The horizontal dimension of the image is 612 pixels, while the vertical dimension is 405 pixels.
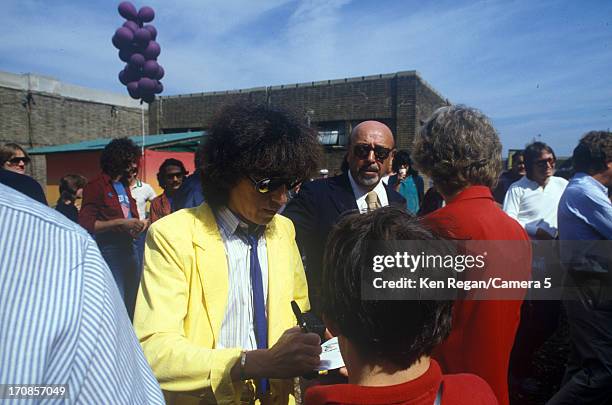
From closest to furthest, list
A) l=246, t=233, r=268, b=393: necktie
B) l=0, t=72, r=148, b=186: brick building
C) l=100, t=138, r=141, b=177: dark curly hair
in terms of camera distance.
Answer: l=246, t=233, r=268, b=393: necktie → l=100, t=138, r=141, b=177: dark curly hair → l=0, t=72, r=148, b=186: brick building

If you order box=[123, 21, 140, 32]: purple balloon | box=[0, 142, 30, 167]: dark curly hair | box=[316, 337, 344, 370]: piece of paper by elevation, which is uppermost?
box=[123, 21, 140, 32]: purple balloon

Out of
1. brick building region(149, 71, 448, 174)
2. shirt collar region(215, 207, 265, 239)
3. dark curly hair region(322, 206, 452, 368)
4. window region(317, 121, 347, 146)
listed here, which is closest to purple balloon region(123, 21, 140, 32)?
Result: shirt collar region(215, 207, 265, 239)

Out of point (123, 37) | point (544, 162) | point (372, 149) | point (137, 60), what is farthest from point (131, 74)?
point (544, 162)

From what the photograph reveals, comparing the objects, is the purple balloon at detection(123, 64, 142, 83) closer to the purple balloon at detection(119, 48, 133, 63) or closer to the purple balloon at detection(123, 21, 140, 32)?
the purple balloon at detection(119, 48, 133, 63)

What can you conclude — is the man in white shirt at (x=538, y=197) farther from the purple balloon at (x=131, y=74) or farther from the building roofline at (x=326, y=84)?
the building roofline at (x=326, y=84)

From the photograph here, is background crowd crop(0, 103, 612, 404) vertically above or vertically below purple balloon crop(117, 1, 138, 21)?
below

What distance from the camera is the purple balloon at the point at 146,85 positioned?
7.15 metres

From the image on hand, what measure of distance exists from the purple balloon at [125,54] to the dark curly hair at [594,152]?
7.00 meters

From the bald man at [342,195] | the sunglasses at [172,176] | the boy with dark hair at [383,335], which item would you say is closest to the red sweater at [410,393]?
the boy with dark hair at [383,335]

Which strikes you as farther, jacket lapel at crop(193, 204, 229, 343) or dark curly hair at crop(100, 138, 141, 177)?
dark curly hair at crop(100, 138, 141, 177)

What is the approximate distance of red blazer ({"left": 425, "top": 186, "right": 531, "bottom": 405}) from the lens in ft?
4.91

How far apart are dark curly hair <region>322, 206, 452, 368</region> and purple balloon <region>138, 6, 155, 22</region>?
23.1ft

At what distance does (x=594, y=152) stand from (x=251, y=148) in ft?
7.99

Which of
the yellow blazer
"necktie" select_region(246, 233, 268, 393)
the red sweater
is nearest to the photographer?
the red sweater
